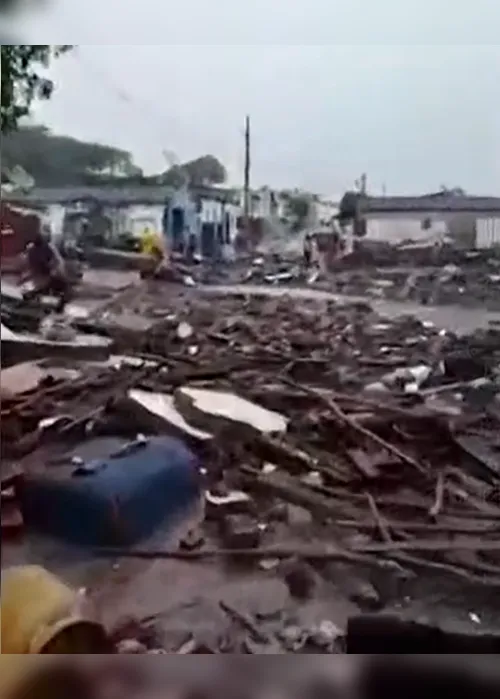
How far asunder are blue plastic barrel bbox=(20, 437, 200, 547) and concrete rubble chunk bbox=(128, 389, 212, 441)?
2 cm

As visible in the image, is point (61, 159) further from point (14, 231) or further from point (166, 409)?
point (166, 409)

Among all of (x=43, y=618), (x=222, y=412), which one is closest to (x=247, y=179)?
(x=222, y=412)

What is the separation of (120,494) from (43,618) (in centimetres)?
21

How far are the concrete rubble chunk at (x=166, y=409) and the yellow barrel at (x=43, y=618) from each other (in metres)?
0.27

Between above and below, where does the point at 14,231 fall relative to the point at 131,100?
below

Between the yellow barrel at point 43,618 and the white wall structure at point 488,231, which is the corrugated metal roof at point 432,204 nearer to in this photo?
the white wall structure at point 488,231

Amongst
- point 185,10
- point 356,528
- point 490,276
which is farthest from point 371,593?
point 185,10

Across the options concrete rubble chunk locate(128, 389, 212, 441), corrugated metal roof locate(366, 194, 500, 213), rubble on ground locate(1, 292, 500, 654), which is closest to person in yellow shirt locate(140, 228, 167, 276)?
rubble on ground locate(1, 292, 500, 654)

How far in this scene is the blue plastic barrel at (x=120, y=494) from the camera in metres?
1.36

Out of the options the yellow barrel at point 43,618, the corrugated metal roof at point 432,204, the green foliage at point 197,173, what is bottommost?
the yellow barrel at point 43,618

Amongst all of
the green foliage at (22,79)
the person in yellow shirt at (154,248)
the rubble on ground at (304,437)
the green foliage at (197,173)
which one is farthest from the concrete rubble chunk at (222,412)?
the green foliage at (22,79)

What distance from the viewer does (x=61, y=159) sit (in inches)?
54.2

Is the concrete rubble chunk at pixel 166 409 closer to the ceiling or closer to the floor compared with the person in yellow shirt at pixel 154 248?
closer to the floor

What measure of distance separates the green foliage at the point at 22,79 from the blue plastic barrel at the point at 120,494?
0.50 metres
